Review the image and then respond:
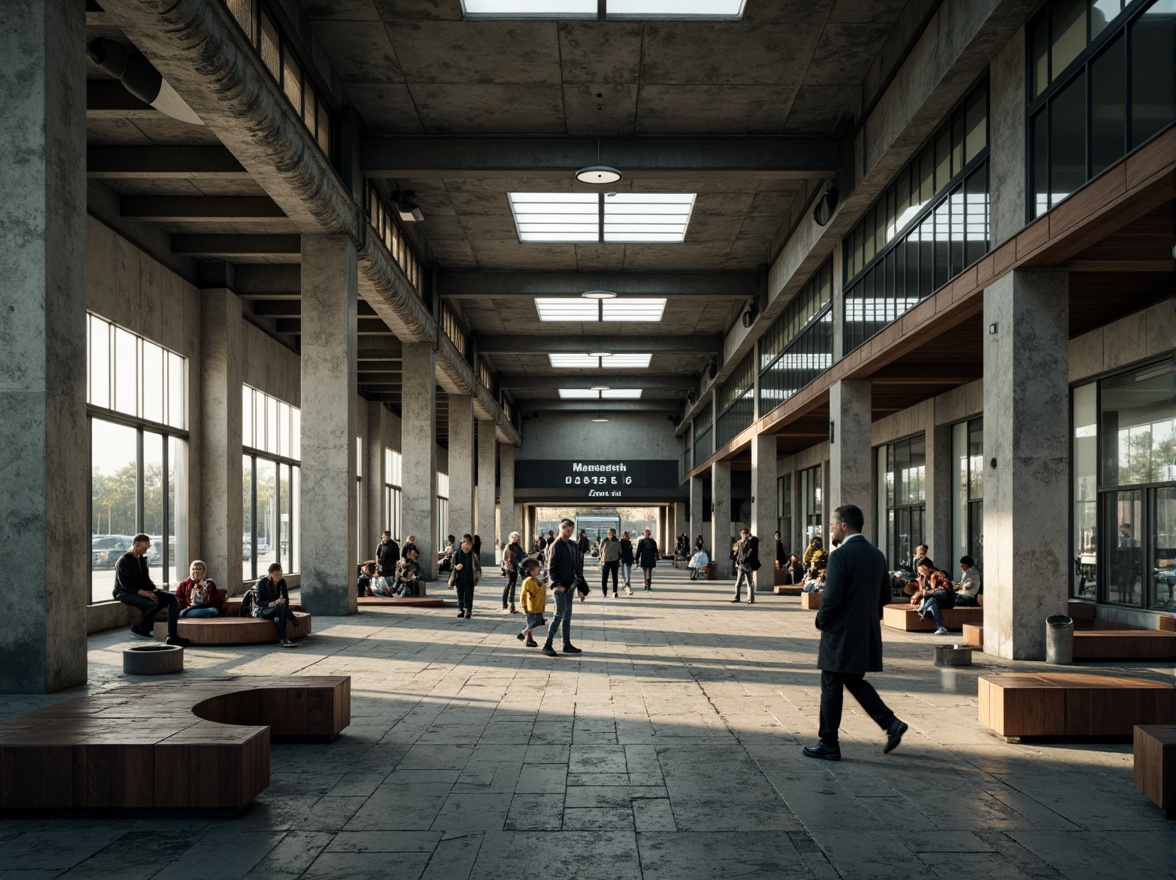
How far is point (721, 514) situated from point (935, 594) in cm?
2318

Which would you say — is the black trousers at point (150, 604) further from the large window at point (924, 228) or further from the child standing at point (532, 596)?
the large window at point (924, 228)

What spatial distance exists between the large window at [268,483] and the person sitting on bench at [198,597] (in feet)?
34.4

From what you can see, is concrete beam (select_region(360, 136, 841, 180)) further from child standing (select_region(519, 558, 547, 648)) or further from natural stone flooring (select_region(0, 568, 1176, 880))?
natural stone flooring (select_region(0, 568, 1176, 880))

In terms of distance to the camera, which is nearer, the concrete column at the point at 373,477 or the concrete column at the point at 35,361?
the concrete column at the point at 35,361

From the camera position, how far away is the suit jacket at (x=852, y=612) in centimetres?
725

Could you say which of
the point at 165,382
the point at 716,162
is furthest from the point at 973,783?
the point at 165,382

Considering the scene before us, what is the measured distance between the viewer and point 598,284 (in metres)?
27.9

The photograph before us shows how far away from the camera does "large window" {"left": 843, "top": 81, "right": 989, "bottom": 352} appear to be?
548 inches

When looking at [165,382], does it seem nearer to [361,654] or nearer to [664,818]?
[361,654]

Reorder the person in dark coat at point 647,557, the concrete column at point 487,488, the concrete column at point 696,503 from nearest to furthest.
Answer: the person in dark coat at point 647,557 → the concrete column at point 487,488 → the concrete column at point 696,503

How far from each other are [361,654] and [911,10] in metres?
11.1

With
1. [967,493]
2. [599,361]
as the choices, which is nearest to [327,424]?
[967,493]

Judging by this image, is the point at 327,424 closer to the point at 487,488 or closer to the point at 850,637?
the point at 850,637

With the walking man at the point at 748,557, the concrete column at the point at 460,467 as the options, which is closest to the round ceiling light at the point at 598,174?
the walking man at the point at 748,557
